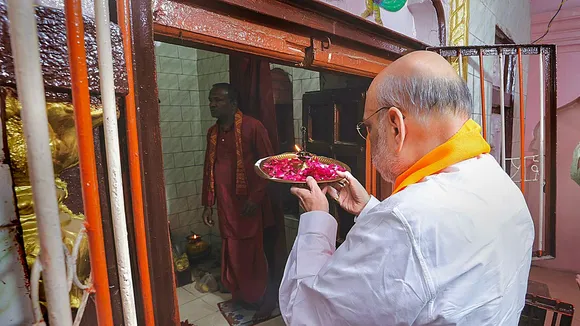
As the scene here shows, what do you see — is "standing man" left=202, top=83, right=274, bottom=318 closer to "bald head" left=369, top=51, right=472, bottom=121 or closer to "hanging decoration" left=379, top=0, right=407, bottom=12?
"hanging decoration" left=379, top=0, right=407, bottom=12

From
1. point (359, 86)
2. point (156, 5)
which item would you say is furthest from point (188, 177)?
point (156, 5)

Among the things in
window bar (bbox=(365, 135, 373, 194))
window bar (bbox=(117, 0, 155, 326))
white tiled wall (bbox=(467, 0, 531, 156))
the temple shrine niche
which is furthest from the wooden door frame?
white tiled wall (bbox=(467, 0, 531, 156))

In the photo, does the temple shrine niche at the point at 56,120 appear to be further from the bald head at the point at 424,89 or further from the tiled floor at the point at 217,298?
the tiled floor at the point at 217,298

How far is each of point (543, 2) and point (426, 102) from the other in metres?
6.16

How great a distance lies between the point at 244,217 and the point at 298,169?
1.55 m

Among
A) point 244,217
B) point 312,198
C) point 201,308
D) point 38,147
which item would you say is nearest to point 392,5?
point 312,198

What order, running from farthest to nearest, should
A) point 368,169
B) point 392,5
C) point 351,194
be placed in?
point 368,169
point 392,5
point 351,194

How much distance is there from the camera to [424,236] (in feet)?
2.83

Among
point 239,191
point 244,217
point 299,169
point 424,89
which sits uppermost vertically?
point 424,89

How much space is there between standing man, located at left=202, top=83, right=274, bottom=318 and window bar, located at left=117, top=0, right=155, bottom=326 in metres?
2.23

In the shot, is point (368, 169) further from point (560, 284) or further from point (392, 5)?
point (560, 284)

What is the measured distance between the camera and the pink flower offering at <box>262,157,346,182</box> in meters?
1.78

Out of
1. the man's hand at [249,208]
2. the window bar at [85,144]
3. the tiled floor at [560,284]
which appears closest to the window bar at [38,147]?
the window bar at [85,144]

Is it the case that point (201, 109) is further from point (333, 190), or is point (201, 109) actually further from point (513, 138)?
point (513, 138)
